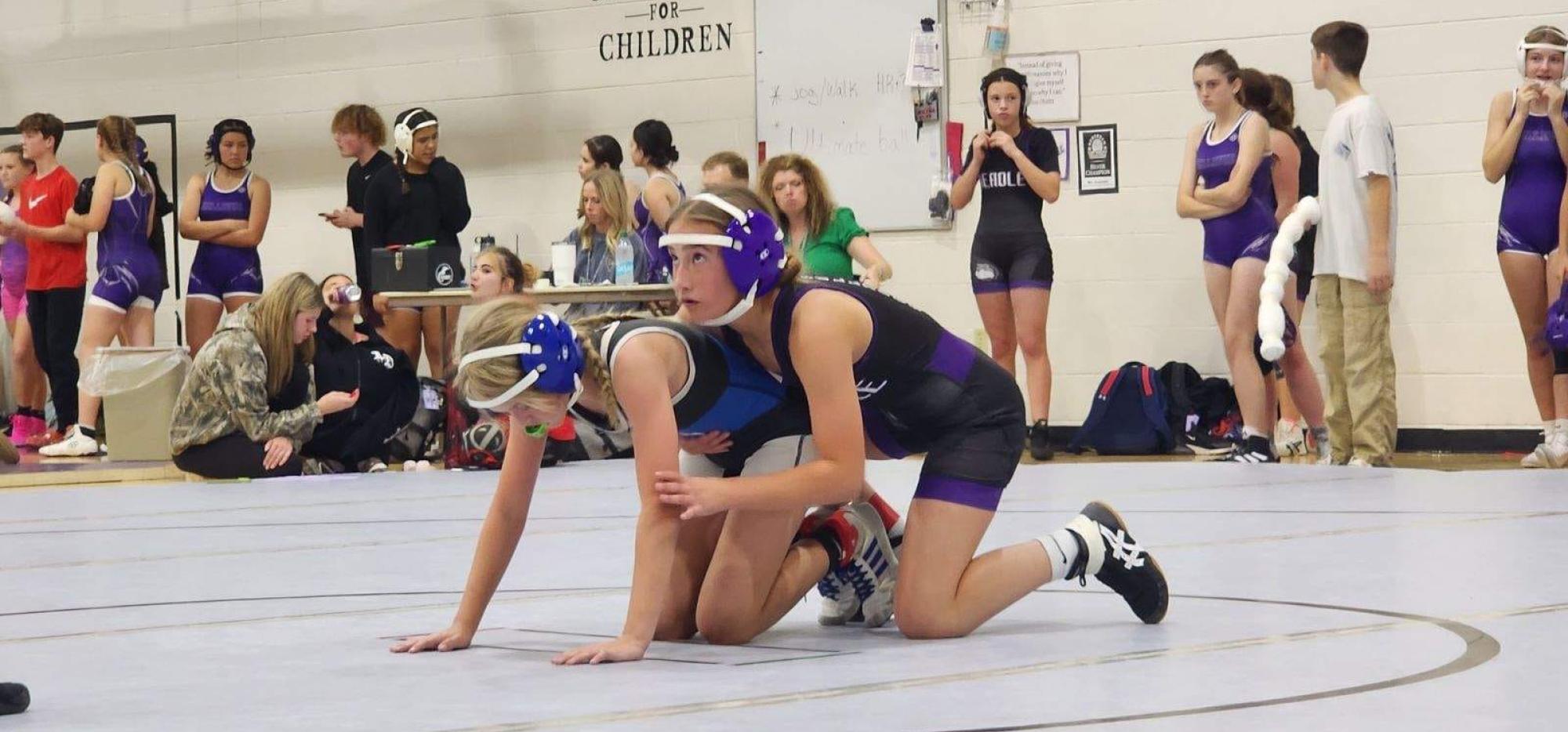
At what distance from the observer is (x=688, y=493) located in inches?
115

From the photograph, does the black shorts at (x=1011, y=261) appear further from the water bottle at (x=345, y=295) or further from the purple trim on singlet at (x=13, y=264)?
the purple trim on singlet at (x=13, y=264)

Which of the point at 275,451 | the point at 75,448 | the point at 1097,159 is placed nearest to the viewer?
the point at 275,451

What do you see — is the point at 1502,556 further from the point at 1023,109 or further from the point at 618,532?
the point at 1023,109

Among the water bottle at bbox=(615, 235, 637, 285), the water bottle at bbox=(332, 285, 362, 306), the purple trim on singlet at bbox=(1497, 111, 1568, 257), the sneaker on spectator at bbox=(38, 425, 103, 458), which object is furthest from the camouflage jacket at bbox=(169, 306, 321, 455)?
the purple trim on singlet at bbox=(1497, 111, 1568, 257)

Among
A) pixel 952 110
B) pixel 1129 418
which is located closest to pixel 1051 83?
pixel 952 110

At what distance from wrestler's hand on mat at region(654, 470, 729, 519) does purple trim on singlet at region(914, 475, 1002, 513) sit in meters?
0.52

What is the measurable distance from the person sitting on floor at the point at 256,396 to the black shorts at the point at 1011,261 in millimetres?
2724

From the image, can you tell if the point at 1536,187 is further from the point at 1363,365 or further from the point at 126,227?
the point at 126,227

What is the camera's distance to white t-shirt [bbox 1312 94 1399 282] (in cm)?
704

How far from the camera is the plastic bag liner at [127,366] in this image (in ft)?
27.6

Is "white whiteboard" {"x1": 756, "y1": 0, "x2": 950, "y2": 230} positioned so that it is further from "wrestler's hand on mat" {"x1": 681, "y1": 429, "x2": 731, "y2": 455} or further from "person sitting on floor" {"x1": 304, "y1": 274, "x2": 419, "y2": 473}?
"wrestler's hand on mat" {"x1": 681, "y1": 429, "x2": 731, "y2": 455}

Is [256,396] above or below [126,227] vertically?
below

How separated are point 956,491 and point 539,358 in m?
0.80

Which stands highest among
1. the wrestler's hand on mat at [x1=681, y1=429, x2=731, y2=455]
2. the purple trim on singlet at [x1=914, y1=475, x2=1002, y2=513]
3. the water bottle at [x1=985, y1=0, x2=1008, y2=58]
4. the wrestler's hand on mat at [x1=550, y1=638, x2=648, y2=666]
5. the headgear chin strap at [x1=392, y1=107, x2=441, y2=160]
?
the water bottle at [x1=985, y1=0, x2=1008, y2=58]
